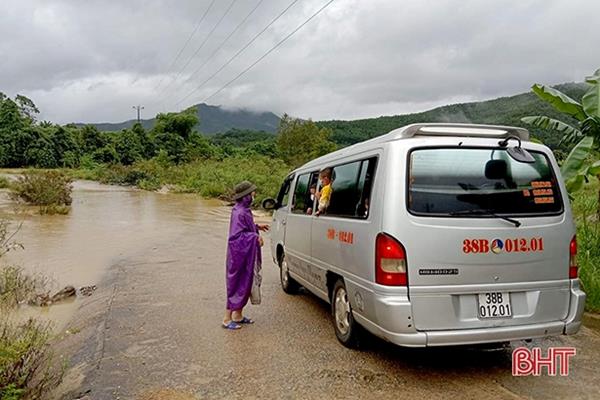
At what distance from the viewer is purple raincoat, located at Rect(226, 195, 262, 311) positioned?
5.48m

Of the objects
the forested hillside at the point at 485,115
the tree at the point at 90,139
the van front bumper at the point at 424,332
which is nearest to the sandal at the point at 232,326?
the van front bumper at the point at 424,332

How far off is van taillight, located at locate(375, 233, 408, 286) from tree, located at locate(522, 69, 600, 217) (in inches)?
154

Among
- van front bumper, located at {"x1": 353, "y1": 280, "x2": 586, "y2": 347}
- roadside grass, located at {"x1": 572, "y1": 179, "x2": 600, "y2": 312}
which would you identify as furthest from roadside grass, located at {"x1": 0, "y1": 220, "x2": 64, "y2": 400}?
roadside grass, located at {"x1": 572, "y1": 179, "x2": 600, "y2": 312}

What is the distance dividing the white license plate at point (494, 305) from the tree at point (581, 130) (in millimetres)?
3369

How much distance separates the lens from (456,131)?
4.24m

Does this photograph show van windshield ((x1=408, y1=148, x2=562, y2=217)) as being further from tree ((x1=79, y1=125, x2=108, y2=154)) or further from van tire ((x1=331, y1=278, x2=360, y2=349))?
tree ((x1=79, y1=125, x2=108, y2=154))

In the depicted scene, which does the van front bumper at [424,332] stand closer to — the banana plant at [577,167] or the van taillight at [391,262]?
the van taillight at [391,262]

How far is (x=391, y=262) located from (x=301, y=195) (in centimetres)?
290

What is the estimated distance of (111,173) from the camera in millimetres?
48750

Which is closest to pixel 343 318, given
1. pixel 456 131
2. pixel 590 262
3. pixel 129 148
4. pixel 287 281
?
pixel 456 131

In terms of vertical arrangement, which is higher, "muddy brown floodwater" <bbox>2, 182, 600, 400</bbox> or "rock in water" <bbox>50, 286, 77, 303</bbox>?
"muddy brown floodwater" <bbox>2, 182, 600, 400</bbox>

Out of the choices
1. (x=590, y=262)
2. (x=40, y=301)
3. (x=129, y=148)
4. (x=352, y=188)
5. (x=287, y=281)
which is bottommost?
(x=40, y=301)

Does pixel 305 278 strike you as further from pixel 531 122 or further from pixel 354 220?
pixel 531 122

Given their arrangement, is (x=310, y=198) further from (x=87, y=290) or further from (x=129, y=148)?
(x=129, y=148)
